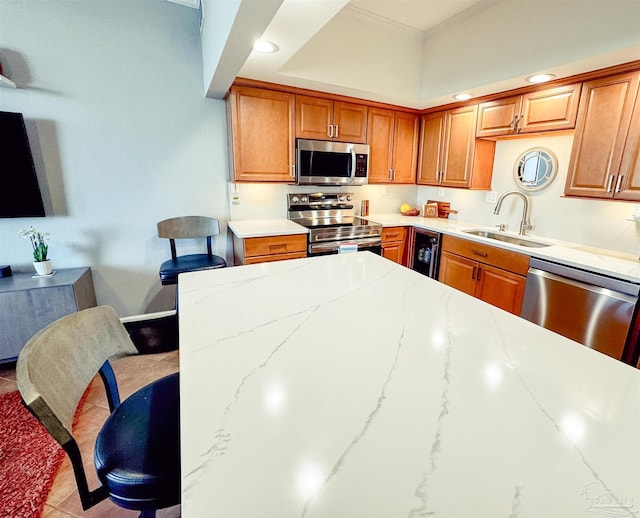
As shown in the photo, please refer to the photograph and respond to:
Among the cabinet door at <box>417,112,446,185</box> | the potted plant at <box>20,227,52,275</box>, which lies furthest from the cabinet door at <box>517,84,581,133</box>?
the potted plant at <box>20,227,52,275</box>

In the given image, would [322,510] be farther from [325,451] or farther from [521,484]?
[521,484]

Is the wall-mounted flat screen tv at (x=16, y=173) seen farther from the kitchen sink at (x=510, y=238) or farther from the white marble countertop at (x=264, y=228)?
the kitchen sink at (x=510, y=238)

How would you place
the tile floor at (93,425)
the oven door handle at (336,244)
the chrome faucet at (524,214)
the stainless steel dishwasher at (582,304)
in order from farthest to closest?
the oven door handle at (336,244)
the chrome faucet at (524,214)
the stainless steel dishwasher at (582,304)
the tile floor at (93,425)

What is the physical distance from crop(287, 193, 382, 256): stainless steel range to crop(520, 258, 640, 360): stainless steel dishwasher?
1.37 metres

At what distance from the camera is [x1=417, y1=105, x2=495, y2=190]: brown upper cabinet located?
2.97 m

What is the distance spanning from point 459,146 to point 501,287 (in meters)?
1.46

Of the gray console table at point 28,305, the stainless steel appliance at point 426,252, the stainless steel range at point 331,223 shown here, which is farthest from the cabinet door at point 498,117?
the gray console table at point 28,305

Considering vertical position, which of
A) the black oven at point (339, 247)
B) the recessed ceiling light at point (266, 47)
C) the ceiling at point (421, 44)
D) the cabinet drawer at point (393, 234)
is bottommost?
the black oven at point (339, 247)

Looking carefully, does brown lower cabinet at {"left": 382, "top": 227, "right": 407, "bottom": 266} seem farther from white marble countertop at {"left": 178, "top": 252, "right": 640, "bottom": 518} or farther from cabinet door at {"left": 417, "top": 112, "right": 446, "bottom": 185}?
white marble countertop at {"left": 178, "top": 252, "right": 640, "bottom": 518}

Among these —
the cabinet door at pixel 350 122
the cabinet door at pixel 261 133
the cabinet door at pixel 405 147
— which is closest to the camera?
the cabinet door at pixel 261 133

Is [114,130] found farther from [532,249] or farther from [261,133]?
[532,249]

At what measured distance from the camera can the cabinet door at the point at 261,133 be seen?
2.64 meters

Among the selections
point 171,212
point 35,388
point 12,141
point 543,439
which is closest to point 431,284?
point 543,439

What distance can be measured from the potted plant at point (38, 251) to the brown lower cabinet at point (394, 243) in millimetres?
2878
